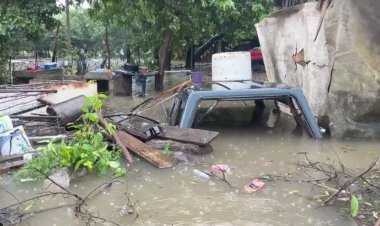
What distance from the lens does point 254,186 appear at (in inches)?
196

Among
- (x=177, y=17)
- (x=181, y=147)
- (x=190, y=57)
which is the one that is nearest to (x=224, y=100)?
(x=181, y=147)

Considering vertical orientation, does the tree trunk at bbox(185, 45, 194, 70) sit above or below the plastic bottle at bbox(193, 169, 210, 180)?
above

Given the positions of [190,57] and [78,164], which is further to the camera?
[190,57]

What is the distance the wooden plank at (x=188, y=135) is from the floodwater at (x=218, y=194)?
0.24 metres

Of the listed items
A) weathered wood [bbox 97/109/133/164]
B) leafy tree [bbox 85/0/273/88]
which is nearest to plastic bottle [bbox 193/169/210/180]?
weathered wood [bbox 97/109/133/164]

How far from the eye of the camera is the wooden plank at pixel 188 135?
20.6 ft

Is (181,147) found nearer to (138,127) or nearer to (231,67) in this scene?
(138,127)

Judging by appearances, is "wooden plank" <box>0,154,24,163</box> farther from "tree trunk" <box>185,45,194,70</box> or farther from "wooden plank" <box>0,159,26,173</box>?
"tree trunk" <box>185,45,194,70</box>

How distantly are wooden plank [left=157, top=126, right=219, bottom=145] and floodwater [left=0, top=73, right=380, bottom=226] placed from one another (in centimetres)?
24

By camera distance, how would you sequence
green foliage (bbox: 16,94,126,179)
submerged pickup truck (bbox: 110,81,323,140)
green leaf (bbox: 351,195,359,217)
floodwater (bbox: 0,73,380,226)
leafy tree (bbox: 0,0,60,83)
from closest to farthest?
green leaf (bbox: 351,195,359,217) → floodwater (bbox: 0,73,380,226) → green foliage (bbox: 16,94,126,179) → submerged pickup truck (bbox: 110,81,323,140) → leafy tree (bbox: 0,0,60,83)

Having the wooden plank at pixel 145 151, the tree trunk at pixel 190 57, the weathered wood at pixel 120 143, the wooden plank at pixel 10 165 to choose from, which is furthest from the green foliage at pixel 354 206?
the tree trunk at pixel 190 57

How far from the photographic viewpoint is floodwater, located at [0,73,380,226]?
162 inches

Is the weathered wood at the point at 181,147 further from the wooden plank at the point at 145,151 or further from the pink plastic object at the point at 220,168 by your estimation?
the pink plastic object at the point at 220,168

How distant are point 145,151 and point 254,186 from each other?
1.65 m
